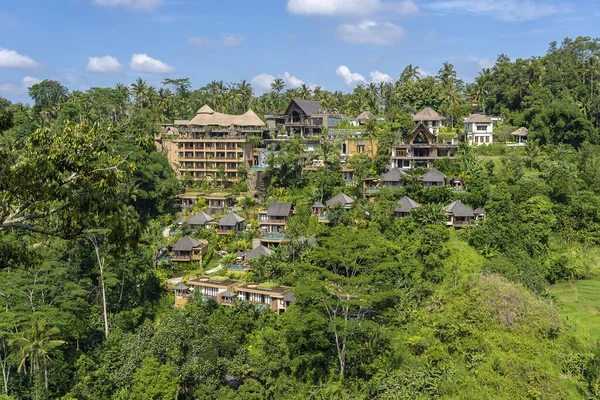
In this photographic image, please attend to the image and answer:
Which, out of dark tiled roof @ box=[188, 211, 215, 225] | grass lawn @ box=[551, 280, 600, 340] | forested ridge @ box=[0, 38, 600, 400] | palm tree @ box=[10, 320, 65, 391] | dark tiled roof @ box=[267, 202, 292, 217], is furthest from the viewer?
dark tiled roof @ box=[188, 211, 215, 225]

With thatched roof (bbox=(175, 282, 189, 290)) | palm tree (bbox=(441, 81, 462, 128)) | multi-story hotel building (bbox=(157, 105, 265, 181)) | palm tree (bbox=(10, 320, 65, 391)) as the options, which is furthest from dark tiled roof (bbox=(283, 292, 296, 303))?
palm tree (bbox=(441, 81, 462, 128))

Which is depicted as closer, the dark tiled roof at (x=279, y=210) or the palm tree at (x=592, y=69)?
the dark tiled roof at (x=279, y=210)

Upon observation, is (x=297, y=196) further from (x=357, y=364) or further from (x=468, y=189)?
(x=357, y=364)

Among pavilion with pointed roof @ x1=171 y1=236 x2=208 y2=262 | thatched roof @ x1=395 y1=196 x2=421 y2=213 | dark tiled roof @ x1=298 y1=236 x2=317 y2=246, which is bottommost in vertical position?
pavilion with pointed roof @ x1=171 y1=236 x2=208 y2=262

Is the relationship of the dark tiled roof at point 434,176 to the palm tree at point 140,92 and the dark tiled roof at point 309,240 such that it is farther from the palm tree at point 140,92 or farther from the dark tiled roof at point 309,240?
the palm tree at point 140,92

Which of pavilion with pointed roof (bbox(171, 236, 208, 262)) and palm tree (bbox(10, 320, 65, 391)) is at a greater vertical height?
pavilion with pointed roof (bbox(171, 236, 208, 262))

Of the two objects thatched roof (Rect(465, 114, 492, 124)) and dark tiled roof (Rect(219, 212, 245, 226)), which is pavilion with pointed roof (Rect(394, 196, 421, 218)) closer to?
dark tiled roof (Rect(219, 212, 245, 226))

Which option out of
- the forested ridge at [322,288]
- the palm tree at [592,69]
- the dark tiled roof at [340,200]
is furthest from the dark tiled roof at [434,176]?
the palm tree at [592,69]
